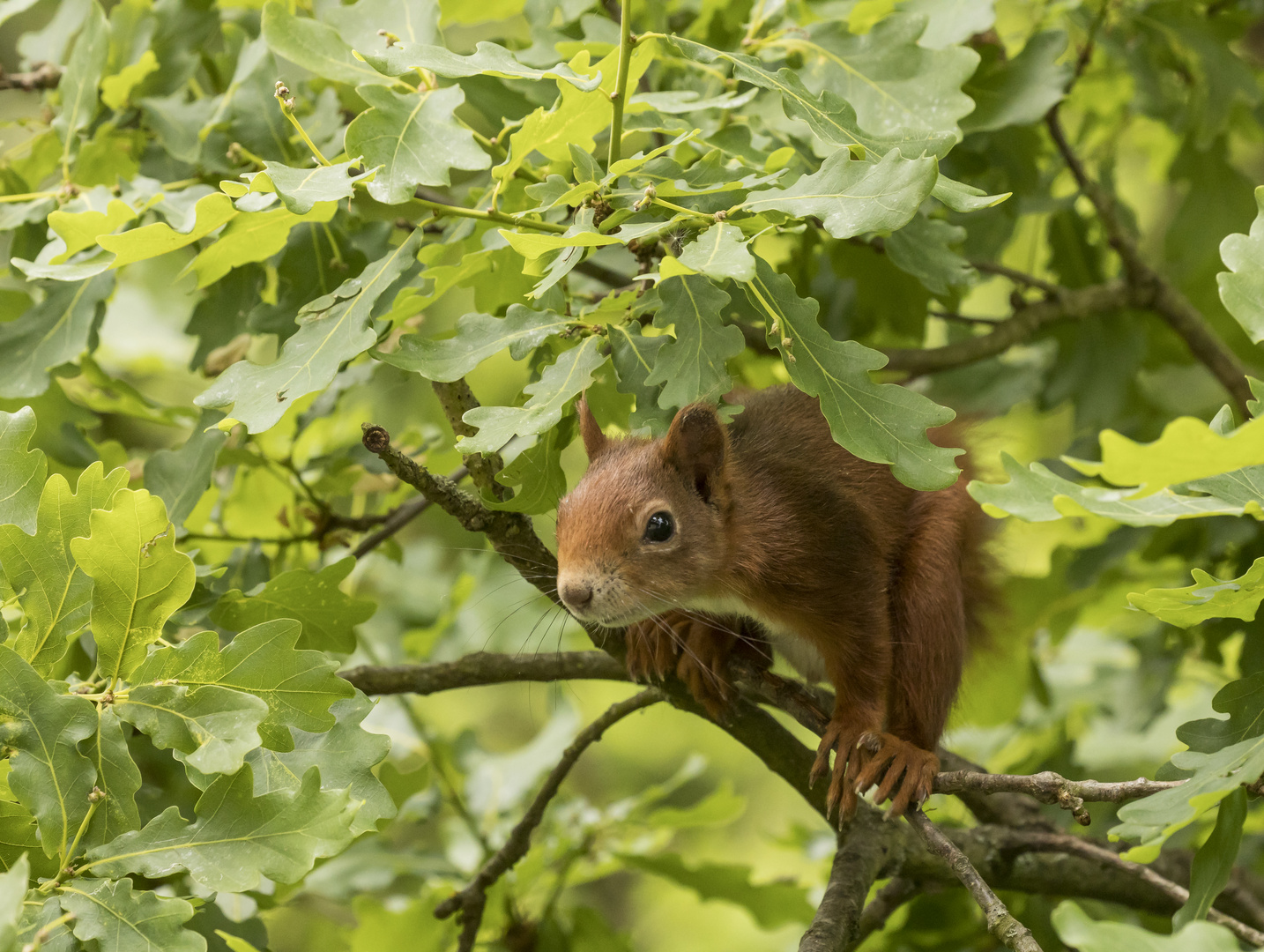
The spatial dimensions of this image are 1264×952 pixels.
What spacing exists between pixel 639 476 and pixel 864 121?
Answer: 58 cm

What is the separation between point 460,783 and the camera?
2730 mm

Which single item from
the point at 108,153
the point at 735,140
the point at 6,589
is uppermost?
the point at 735,140

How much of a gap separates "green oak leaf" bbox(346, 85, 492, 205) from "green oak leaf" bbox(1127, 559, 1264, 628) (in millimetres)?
831

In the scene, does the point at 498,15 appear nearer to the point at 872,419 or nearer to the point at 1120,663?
the point at 872,419

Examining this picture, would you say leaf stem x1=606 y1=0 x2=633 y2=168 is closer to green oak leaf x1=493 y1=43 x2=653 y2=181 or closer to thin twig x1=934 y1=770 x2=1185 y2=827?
green oak leaf x1=493 y1=43 x2=653 y2=181

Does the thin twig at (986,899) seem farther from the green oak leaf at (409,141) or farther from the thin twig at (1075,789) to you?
the green oak leaf at (409,141)

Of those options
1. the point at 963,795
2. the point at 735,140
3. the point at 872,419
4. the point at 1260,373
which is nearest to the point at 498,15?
the point at 735,140

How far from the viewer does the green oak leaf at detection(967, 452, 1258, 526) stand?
3.22ft

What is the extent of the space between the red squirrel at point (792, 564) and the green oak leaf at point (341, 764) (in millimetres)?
380

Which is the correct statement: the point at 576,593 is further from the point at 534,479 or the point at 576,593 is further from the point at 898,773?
the point at 898,773

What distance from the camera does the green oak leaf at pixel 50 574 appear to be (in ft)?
4.05

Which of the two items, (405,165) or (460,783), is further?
(460,783)

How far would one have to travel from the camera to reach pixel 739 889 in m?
2.30

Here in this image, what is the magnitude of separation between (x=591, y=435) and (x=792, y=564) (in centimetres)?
36
